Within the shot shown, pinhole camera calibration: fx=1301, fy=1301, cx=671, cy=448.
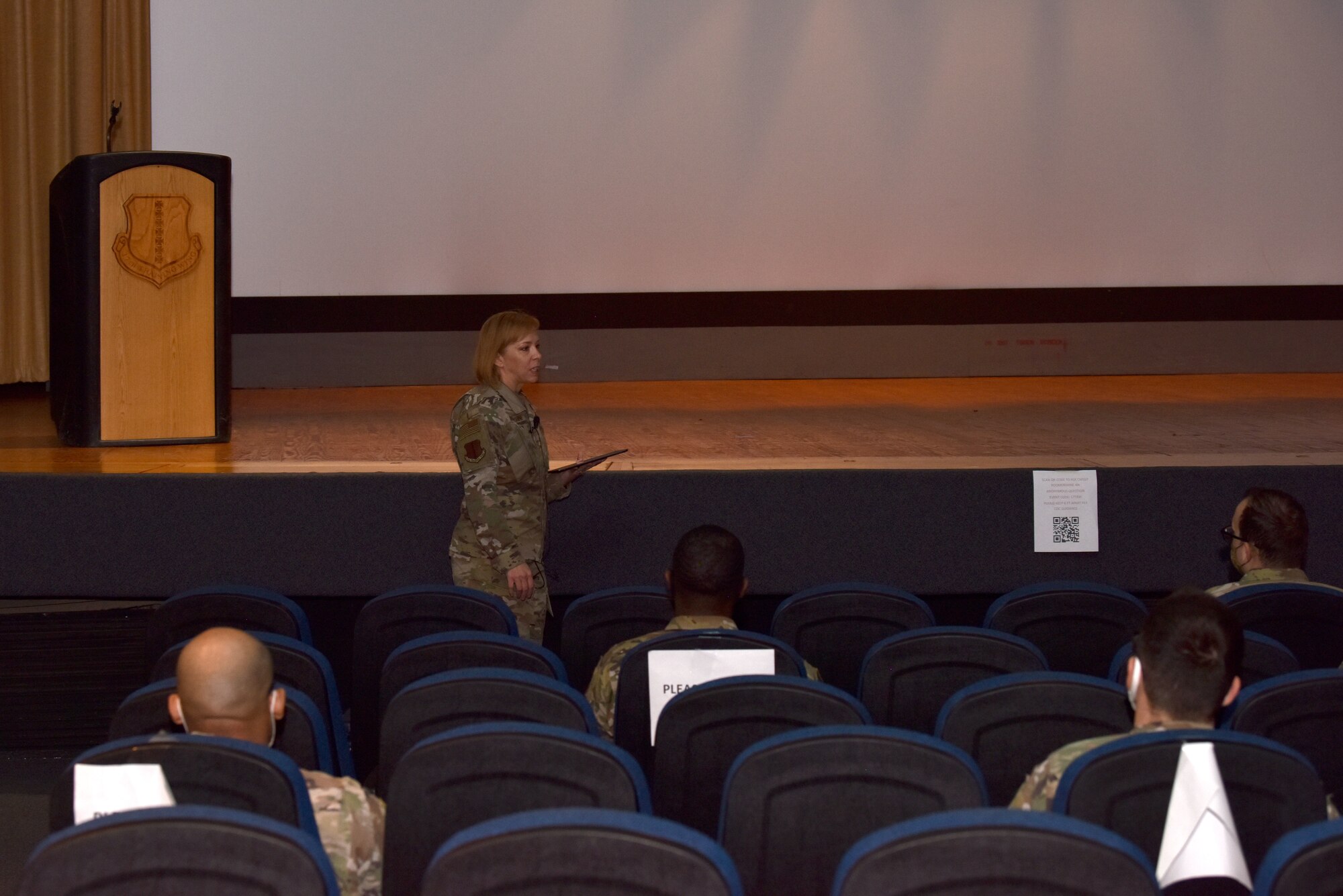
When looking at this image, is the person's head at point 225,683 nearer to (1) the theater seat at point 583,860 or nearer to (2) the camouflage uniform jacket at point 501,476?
(1) the theater seat at point 583,860

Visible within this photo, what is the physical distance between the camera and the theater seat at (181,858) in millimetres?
1583

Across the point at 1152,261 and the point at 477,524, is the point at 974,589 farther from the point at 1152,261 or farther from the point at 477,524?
the point at 1152,261

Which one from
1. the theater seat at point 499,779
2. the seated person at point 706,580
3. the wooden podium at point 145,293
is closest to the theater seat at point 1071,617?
the seated person at point 706,580

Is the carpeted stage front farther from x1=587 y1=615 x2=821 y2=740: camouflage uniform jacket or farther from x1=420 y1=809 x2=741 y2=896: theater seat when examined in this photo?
x1=420 y1=809 x2=741 y2=896: theater seat

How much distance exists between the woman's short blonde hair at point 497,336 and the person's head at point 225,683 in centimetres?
172

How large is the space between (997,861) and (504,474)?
2.43 meters

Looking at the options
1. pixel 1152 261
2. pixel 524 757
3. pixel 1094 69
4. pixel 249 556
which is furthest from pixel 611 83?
pixel 524 757

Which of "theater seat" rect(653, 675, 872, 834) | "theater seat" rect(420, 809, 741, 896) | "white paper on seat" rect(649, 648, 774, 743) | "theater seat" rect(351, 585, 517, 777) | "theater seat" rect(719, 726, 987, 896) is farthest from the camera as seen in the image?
"theater seat" rect(351, 585, 517, 777)

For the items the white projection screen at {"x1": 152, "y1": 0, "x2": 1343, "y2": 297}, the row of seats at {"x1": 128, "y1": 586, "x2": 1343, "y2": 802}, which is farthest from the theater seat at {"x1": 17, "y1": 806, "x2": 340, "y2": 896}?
the white projection screen at {"x1": 152, "y1": 0, "x2": 1343, "y2": 297}

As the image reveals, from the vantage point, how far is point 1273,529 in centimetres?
351

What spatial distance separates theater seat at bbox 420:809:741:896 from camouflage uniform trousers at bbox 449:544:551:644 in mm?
2321

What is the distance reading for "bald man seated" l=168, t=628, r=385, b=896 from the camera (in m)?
2.01

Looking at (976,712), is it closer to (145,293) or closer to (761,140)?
(145,293)

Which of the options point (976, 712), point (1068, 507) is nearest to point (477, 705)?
point (976, 712)
